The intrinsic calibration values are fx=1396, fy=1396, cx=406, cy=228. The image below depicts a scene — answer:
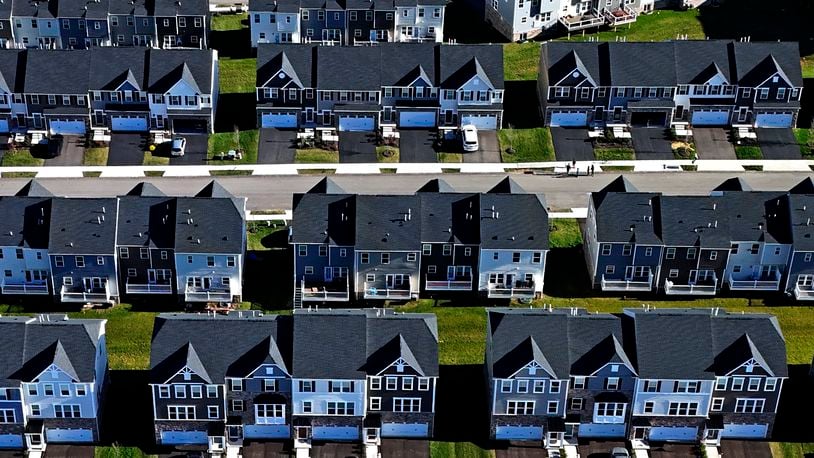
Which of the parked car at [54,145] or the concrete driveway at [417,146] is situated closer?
the parked car at [54,145]

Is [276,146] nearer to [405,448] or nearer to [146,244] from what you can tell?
[146,244]

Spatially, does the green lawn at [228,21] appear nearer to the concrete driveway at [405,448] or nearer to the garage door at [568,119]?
the garage door at [568,119]

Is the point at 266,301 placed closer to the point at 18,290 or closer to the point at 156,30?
the point at 18,290

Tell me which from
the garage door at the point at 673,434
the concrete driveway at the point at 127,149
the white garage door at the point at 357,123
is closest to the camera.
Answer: the garage door at the point at 673,434

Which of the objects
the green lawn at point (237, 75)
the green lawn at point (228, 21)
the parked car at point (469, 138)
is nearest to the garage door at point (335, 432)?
the parked car at point (469, 138)

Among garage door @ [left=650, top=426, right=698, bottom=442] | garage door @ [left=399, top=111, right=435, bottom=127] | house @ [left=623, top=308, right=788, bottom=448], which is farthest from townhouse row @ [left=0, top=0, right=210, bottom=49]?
garage door @ [left=650, top=426, right=698, bottom=442]

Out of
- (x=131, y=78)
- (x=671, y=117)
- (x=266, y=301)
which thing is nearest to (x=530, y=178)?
(x=671, y=117)
